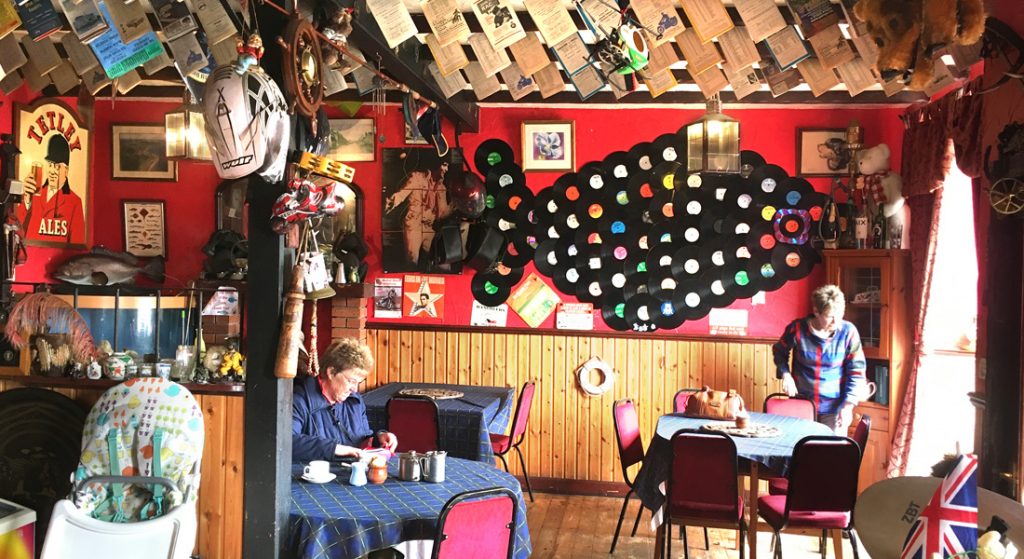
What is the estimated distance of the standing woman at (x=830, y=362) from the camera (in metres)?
5.53

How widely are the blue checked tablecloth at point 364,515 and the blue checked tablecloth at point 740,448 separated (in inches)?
55.0

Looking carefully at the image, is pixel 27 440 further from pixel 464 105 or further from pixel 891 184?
pixel 891 184

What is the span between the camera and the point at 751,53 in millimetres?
4473

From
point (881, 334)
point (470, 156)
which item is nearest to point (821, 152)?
point (881, 334)

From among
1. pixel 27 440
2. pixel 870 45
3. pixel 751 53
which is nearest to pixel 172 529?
pixel 27 440

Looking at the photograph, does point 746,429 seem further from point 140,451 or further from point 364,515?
point 140,451

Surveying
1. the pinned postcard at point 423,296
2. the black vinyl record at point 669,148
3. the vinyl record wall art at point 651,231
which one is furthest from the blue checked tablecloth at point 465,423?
the black vinyl record at point 669,148

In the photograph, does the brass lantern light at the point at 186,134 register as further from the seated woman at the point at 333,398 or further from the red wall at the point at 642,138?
the red wall at the point at 642,138

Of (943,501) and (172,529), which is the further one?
(172,529)

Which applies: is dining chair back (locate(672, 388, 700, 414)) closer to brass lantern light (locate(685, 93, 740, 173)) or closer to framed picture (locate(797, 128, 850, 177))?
brass lantern light (locate(685, 93, 740, 173))

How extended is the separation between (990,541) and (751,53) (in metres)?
3.07

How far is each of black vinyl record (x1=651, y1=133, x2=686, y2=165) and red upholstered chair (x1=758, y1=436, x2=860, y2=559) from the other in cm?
311

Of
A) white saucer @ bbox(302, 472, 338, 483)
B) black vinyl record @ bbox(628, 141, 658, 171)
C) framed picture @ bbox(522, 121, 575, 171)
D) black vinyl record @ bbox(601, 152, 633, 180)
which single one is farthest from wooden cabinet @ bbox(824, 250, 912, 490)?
white saucer @ bbox(302, 472, 338, 483)

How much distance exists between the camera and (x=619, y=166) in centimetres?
683
